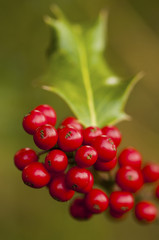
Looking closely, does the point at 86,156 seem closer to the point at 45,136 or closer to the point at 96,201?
the point at 45,136

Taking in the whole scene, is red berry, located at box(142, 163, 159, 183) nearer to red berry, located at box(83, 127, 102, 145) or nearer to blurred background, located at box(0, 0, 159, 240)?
red berry, located at box(83, 127, 102, 145)

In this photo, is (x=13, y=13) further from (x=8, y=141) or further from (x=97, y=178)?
(x=97, y=178)

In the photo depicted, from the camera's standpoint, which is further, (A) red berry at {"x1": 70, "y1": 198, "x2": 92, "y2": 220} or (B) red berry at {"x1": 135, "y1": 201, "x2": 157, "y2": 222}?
(B) red berry at {"x1": 135, "y1": 201, "x2": 157, "y2": 222}

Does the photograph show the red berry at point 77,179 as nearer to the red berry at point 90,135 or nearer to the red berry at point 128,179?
the red berry at point 90,135

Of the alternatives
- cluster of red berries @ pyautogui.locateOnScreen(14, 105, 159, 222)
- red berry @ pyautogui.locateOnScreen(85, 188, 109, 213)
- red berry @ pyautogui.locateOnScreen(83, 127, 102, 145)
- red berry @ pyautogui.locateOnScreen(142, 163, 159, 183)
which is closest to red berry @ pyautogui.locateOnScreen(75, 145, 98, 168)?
cluster of red berries @ pyautogui.locateOnScreen(14, 105, 159, 222)

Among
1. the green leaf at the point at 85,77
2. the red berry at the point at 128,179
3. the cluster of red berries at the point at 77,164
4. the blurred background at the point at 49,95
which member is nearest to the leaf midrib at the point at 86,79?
the green leaf at the point at 85,77

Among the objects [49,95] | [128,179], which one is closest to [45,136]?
[128,179]
